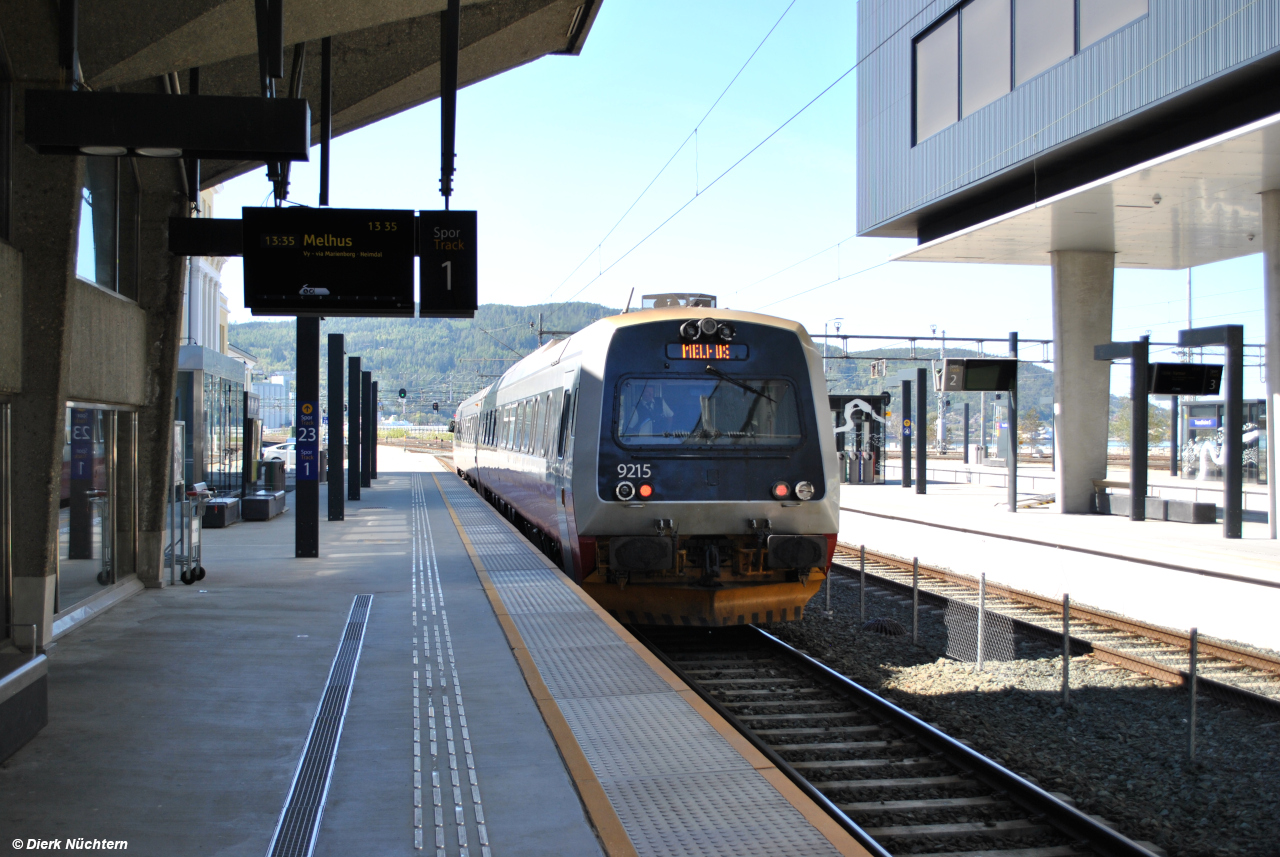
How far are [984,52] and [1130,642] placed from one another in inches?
518

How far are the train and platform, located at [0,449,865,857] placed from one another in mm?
763

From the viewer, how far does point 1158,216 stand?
17.9 metres

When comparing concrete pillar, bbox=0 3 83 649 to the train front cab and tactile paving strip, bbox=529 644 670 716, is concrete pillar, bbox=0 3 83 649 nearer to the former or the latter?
tactile paving strip, bbox=529 644 670 716

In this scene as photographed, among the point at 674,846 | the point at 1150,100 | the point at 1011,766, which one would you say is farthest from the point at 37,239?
the point at 1150,100

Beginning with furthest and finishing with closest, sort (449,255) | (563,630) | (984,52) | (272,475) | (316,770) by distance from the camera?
(272,475), (984,52), (449,255), (563,630), (316,770)

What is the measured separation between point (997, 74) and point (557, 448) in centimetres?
1309

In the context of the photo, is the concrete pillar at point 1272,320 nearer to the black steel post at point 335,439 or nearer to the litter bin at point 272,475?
the black steel post at point 335,439

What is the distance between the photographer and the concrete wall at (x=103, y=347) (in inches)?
329

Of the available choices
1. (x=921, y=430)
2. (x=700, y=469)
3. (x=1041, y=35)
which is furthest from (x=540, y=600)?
(x=921, y=430)

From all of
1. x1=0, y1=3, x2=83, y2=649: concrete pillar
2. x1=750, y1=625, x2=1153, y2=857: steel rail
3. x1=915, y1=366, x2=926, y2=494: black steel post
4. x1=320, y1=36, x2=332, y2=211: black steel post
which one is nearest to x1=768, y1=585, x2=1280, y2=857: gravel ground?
x1=750, y1=625, x2=1153, y2=857: steel rail

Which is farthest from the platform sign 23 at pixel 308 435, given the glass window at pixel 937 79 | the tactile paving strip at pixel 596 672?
the glass window at pixel 937 79

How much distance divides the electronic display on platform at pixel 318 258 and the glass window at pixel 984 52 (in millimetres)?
14190

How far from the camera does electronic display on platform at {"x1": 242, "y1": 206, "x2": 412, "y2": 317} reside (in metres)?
8.34

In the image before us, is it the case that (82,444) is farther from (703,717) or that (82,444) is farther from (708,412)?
(703,717)
